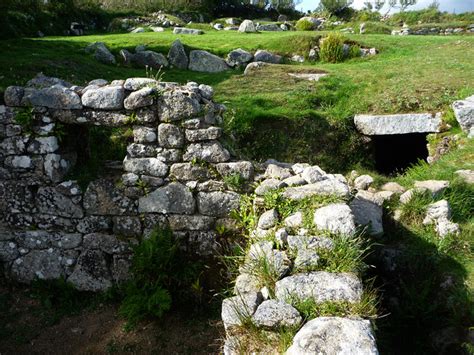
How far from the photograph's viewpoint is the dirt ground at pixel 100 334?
5.54 metres

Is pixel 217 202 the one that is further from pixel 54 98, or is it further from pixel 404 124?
pixel 404 124

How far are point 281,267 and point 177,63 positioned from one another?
1201 cm

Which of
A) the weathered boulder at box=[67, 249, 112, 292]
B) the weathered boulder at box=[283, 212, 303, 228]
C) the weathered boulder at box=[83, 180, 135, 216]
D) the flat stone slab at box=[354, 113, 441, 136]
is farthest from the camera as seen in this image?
the flat stone slab at box=[354, 113, 441, 136]

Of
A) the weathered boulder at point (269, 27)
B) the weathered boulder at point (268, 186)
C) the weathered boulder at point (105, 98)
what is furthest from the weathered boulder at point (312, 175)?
the weathered boulder at point (269, 27)

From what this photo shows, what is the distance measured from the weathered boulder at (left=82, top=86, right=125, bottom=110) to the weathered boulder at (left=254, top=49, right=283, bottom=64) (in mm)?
10294

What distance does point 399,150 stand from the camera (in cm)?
1077

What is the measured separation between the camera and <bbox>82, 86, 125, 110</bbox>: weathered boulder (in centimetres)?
589

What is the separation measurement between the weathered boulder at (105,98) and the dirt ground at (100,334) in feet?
9.34

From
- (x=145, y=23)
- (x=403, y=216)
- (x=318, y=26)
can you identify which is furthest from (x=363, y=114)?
(x=318, y=26)

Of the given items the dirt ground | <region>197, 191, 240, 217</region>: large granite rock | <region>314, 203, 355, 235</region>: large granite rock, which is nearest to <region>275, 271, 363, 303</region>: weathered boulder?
<region>314, 203, 355, 235</region>: large granite rock

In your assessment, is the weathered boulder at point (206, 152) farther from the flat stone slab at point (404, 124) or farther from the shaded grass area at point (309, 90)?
the flat stone slab at point (404, 124)

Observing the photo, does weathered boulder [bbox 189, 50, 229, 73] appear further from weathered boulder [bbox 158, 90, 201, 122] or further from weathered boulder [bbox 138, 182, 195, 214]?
weathered boulder [bbox 138, 182, 195, 214]

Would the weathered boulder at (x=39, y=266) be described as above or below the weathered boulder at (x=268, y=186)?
below

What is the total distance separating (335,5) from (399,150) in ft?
120
